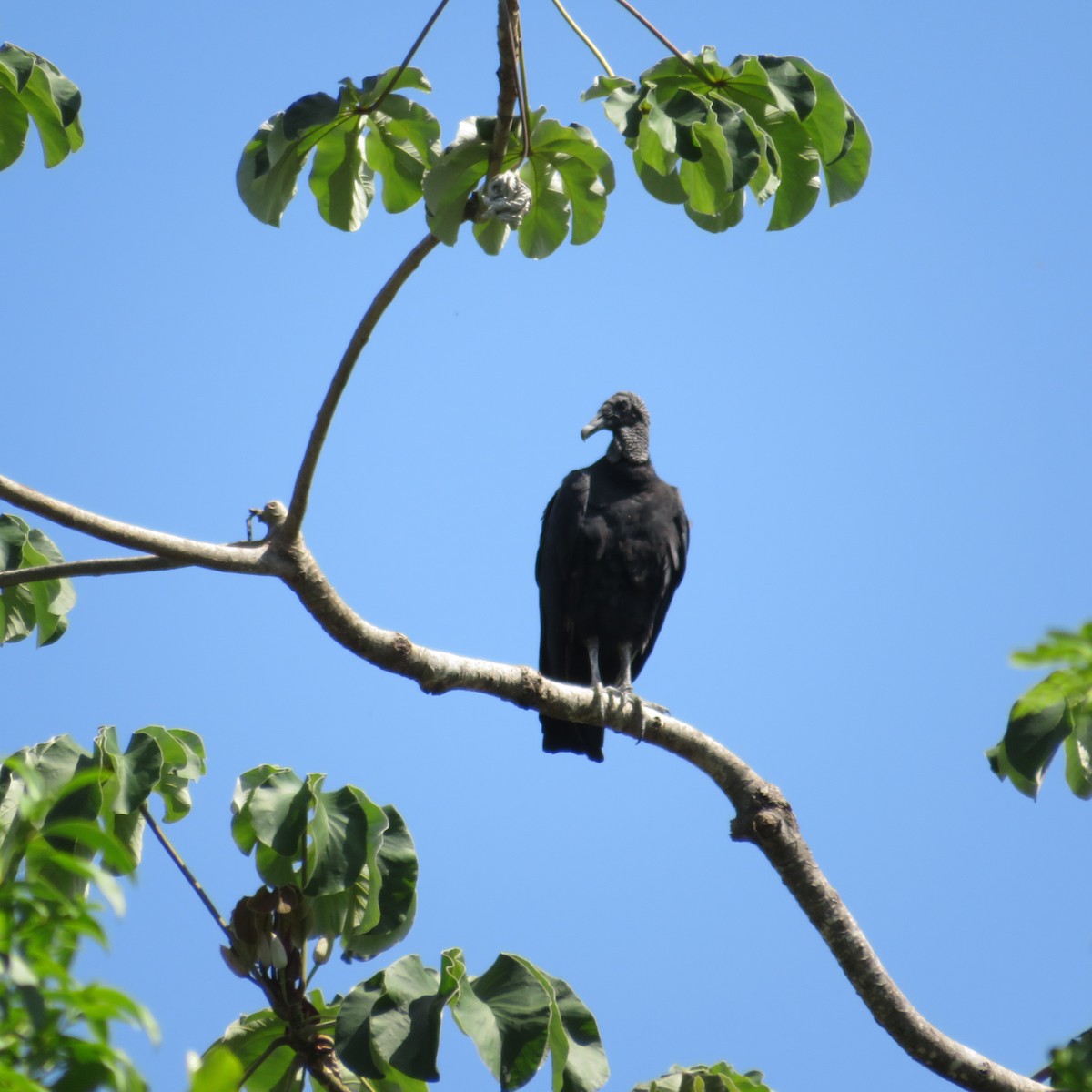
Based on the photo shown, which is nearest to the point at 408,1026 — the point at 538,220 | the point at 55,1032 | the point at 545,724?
the point at 55,1032

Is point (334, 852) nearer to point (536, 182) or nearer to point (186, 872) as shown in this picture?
point (186, 872)

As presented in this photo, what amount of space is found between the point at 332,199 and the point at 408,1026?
204cm

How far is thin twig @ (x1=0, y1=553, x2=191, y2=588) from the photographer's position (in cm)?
231

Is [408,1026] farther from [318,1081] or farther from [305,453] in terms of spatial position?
[305,453]

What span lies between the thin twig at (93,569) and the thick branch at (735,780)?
27 centimetres

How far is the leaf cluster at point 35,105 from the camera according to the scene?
112 inches

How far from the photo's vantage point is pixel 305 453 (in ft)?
8.41

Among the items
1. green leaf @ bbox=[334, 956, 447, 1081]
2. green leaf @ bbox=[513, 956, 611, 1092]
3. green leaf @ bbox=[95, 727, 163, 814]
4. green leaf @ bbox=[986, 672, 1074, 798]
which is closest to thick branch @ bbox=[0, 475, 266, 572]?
green leaf @ bbox=[95, 727, 163, 814]

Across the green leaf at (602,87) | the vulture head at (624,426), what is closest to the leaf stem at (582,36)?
the green leaf at (602,87)

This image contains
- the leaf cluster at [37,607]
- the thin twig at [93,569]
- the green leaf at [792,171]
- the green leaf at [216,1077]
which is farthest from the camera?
the leaf cluster at [37,607]

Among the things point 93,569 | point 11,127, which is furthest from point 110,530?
point 11,127

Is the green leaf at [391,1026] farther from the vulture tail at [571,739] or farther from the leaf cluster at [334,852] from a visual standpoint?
the vulture tail at [571,739]

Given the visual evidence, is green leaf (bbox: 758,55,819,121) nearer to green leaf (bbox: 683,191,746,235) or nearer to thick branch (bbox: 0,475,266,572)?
green leaf (bbox: 683,191,746,235)

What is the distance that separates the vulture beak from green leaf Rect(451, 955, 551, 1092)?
10.9ft
